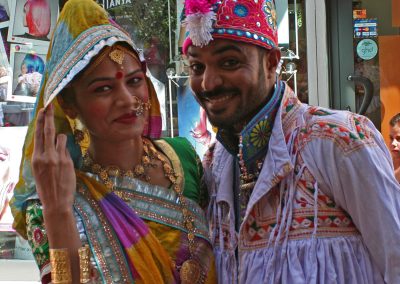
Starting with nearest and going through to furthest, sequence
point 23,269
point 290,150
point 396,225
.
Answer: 1. point 396,225
2. point 290,150
3. point 23,269

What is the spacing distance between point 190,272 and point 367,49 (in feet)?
9.63

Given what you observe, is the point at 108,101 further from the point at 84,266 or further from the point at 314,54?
the point at 314,54

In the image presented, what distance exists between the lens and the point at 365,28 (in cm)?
475

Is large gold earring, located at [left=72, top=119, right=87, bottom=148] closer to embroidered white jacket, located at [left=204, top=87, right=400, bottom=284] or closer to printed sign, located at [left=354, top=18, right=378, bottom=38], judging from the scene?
embroidered white jacket, located at [left=204, top=87, right=400, bottom=284]

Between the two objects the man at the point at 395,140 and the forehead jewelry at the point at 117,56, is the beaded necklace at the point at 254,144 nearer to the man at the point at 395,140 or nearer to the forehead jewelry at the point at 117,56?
the forehead jewelry at the point at 117,56

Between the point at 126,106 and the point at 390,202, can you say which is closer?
the point at 390,202

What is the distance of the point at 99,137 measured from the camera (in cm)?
235

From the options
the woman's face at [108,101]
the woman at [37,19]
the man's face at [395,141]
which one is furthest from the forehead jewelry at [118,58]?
the woman at [37,19]

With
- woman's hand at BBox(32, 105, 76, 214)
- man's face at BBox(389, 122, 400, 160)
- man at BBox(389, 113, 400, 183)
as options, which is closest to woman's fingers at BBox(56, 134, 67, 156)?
woman's hand at BBox(32, 105, 76, 214)

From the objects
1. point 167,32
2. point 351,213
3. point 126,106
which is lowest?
point 351,213

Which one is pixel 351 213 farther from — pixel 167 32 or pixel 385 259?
pixel 167 32

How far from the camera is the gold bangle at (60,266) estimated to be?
6.92 feet

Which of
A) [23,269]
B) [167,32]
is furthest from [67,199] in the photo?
[23,269]

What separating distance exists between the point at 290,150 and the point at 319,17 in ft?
8.83
